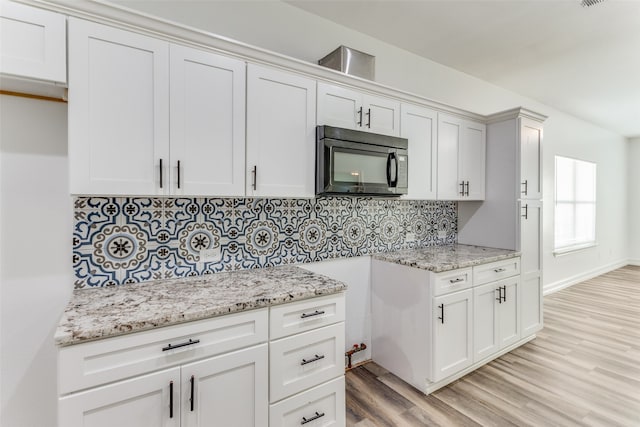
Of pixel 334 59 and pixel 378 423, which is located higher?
pixel 334 59

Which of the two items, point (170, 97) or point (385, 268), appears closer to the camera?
point (170, 97)

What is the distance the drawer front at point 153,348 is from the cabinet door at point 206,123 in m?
0.67

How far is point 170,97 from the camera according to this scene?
1.55 meters

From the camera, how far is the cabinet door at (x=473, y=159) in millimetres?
2902

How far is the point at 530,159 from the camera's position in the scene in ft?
9.69

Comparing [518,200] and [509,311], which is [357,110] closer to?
[518,200]

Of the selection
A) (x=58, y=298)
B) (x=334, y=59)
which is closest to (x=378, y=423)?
(x=58, y=298)

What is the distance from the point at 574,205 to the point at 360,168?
5.21 metres

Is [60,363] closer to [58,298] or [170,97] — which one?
[58,298]

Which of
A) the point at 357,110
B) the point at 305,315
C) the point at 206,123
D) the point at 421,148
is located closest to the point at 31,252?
the point at 206,123

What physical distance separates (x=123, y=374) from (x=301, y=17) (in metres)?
2.45

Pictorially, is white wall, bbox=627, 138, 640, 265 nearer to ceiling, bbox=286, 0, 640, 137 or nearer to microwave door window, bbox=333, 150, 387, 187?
ceiling, bbox=286, 0, 640, 137

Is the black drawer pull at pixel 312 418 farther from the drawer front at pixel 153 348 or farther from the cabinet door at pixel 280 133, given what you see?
the cabinet door at pixel 280 133

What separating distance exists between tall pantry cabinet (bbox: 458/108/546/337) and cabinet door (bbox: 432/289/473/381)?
89 cm
